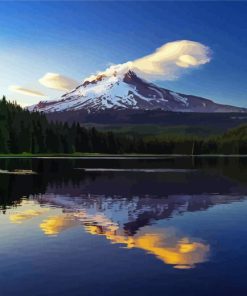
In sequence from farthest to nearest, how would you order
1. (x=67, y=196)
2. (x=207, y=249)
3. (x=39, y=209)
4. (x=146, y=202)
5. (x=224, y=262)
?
(x=67, y=196) < (x=146, y=202) < (x=39, y=209) < (x=207, y=249) < (x=224, y=262)

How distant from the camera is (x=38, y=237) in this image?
1447 inches

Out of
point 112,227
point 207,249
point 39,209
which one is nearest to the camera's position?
point 207,249

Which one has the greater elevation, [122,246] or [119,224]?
[119,224]

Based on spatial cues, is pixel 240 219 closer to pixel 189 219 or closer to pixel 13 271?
pixel 189 219

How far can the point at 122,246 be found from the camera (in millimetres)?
33812

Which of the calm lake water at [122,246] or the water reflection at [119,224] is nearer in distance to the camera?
the calm lake water at [122,246]

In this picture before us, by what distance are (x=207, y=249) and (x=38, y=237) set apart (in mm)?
12250

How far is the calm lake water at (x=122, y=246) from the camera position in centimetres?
2488

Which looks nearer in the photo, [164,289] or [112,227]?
[164,289]

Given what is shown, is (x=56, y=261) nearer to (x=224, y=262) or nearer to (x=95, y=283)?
(x=95, y=283)

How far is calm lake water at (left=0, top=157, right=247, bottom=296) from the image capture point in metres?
24.9

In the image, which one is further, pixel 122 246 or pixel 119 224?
pixel 119 224

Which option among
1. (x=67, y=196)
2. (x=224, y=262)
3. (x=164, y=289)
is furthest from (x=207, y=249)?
(x=67, y=196)

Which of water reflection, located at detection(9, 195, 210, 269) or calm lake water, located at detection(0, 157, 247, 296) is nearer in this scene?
calm lake water, located at detection(0, 157, 247, 296)
